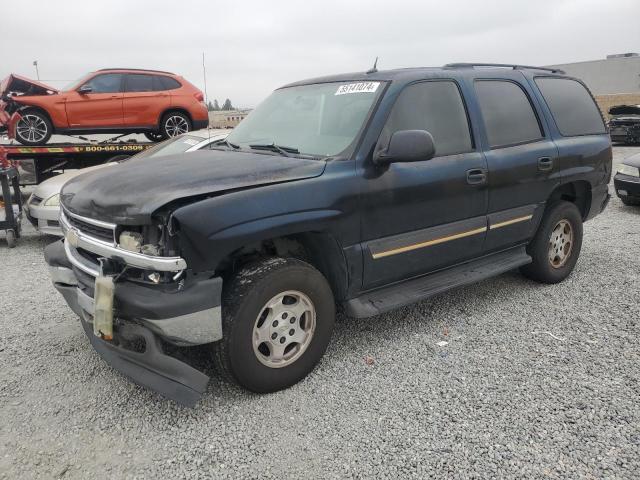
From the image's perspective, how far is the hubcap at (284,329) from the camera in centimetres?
288

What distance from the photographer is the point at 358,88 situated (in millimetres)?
3545

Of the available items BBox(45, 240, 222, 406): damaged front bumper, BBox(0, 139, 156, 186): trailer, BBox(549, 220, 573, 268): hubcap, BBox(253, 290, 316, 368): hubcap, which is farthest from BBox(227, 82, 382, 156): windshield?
BBox(0, 139, 156, 186): trailer

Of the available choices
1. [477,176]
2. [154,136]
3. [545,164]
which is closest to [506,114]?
[545,164]

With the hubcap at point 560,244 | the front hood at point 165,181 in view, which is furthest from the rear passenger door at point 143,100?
the hubcap at point 560,244

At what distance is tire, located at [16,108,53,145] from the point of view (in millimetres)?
8859

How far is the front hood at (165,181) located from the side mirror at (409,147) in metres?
0.44

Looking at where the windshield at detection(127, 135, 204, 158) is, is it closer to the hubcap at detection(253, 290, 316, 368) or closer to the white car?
the white car

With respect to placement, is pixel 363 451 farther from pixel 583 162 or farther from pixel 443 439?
pixel 583 162

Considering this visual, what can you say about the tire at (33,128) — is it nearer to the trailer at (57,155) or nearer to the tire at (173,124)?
the trailer at (57,155)

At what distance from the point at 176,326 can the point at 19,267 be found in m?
4.19

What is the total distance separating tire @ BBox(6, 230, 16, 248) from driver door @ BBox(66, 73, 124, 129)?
3337 millimetres

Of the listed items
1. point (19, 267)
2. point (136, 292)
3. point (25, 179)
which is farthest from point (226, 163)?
point (25, 179)

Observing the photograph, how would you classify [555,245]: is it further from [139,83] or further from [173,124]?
[139,83]

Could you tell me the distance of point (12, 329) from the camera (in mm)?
3943
